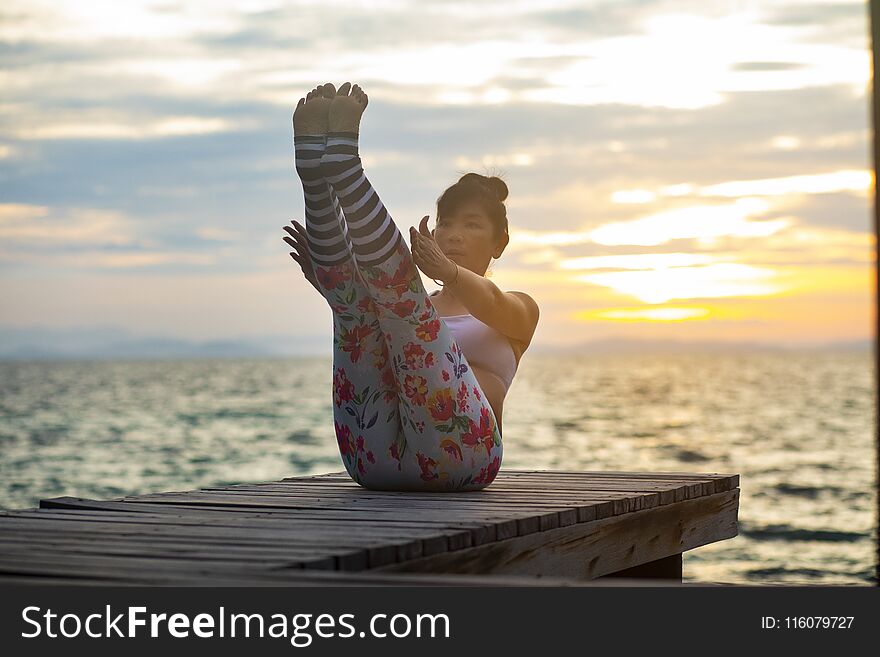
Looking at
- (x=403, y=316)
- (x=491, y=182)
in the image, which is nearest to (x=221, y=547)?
(x=403, y=316)

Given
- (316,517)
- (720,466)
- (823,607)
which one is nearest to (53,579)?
(316,517)

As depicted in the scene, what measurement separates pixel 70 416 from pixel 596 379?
34.5 meters

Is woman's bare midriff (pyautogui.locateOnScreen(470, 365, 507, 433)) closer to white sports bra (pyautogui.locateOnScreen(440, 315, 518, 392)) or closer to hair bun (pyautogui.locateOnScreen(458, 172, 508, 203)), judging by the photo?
white sports bra (pyautogui.locateOnScreen(440, 315, 518, 392))

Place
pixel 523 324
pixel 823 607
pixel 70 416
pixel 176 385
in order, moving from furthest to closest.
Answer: pixel 176 385
pixel 70 416
pixel 523 324
pixel 823 607

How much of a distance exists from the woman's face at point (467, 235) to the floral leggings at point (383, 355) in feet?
2.22

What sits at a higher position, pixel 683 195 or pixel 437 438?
pixel 683 195

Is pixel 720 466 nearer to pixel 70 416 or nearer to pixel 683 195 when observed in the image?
pixel 683 195

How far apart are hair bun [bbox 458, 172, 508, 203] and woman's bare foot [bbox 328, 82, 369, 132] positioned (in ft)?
3.51

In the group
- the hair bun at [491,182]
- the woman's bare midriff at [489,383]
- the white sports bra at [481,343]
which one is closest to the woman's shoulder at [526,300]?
the white sports bra at [481,343]

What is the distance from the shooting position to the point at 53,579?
312cm

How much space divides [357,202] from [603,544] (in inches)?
63.9

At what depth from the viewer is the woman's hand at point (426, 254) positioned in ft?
14.6

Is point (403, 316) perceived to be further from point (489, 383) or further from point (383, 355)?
point (489, 383)

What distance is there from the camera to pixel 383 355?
15.2 ft
